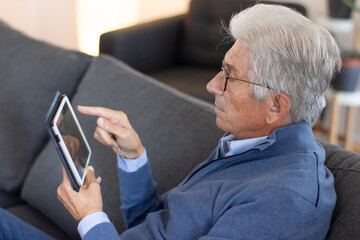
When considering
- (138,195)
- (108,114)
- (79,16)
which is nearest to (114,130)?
(108,114)

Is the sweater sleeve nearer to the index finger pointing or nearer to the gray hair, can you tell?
the index finger pointing

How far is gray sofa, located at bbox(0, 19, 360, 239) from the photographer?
153cm

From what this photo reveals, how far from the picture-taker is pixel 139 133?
165 centimetres

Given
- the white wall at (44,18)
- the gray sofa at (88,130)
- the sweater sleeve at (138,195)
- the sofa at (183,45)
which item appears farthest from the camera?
the white wall at (44,18)

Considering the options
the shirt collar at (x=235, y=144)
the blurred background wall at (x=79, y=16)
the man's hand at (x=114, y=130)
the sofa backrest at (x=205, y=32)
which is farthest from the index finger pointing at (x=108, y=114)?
the blurred background wall at (x=79, y=16)

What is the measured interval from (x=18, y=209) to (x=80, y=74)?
50cm

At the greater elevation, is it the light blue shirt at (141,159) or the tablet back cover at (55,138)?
the tablet back cover at (55,138)

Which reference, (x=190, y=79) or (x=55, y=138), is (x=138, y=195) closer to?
(x=55, y=138)

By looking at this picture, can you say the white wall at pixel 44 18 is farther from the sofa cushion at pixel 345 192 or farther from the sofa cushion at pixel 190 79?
the sofa cushion at pixel 345 192

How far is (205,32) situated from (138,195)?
1928 millimetres

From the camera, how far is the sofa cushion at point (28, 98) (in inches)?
76.4

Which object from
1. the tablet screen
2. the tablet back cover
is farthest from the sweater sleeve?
the tablet back cover

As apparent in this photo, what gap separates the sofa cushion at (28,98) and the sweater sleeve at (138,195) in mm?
604

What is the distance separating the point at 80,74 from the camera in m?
2.00
